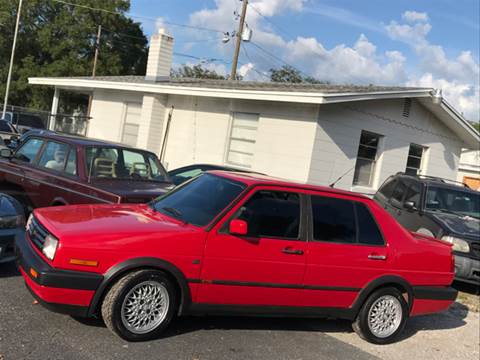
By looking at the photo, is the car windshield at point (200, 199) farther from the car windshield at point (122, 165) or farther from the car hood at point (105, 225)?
the car windshield at point (122, 165)

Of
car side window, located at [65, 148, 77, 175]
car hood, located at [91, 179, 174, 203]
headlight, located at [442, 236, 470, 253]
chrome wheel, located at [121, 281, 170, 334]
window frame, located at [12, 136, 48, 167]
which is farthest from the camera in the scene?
headlight, located at [442, 236, 470, 253]

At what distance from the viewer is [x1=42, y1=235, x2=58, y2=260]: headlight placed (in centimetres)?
419

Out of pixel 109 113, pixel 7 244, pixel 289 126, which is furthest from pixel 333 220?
pixel 109 113

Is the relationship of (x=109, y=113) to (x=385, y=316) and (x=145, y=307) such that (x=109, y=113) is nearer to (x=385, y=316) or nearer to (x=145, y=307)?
(x=385, y=316)

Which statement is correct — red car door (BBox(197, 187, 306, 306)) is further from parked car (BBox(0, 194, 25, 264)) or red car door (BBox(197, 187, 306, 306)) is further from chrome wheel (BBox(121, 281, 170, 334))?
parked car (BBox(0, 194, 25, 264))

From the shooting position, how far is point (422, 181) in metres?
9.86

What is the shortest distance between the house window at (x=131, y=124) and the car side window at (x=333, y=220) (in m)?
12.4

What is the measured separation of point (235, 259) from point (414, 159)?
13032 millimetres

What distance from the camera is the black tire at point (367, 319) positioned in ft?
17.9

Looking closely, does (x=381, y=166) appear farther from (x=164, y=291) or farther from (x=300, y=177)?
(x=164, y=291)

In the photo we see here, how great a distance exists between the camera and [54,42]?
4400 cm

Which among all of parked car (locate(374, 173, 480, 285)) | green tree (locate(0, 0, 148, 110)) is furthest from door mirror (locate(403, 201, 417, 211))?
green tree (locate(0, 0, 148, 110))

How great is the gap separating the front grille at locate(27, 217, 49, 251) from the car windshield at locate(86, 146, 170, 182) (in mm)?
1947

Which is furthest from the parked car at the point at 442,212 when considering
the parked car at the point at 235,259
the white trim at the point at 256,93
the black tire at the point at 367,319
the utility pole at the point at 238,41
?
the utility pole at the point at 238,41
